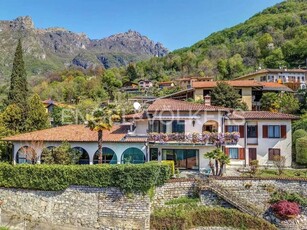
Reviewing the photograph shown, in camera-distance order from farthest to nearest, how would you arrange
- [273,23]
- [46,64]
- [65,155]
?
[46,64], [273,23], [65,155]

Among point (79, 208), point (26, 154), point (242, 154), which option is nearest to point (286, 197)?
point (242, 154)

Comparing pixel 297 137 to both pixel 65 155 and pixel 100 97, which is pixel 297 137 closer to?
pixel 65 155

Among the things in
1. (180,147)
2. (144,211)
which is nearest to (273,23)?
(180,147)

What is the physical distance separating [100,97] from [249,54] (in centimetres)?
5066

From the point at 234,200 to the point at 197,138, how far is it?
628cm

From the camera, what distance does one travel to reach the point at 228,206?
918 inches

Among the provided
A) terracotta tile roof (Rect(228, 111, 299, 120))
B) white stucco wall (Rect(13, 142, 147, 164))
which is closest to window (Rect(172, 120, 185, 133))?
white stucco wall (Rect(13, 142, 147, 164))

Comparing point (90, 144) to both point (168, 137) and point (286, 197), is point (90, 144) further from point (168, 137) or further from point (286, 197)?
point (286, 197)

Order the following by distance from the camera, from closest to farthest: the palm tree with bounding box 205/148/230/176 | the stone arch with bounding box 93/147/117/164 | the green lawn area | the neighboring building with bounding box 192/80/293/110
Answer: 1. the palm tree with bounding box 205/148/230/176
2. the green lawn area
3. the stone arch with bounding box 93/147/117/164
4. the neighboring building with bounding box 192/80/293/110

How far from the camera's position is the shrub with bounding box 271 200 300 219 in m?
22.3

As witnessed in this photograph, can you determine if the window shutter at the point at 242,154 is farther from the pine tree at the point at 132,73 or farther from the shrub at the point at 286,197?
the pine tree at the point at 132,73

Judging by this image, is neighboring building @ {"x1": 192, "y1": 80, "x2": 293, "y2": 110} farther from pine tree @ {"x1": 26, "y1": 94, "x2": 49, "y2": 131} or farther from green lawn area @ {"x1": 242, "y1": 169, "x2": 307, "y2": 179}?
pine tree @ {"x1": 26, "y1": 94, "x2": 49, "y2": 131}

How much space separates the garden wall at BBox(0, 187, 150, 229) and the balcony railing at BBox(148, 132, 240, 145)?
23.0ft

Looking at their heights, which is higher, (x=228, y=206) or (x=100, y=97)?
(x=100, y=97)
